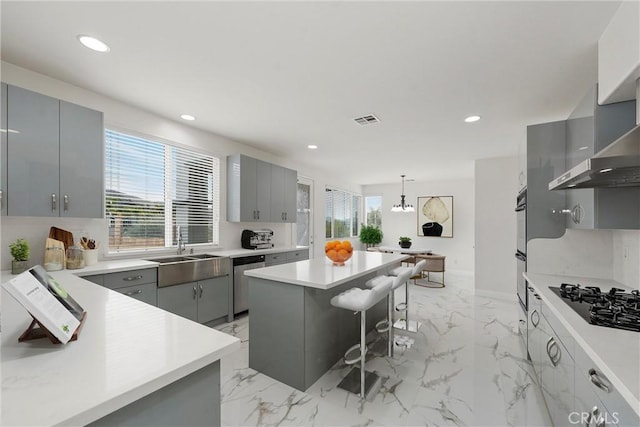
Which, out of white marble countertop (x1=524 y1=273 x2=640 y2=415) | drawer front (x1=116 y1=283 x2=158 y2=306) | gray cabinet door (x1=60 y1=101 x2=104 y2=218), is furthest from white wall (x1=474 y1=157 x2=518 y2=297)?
gray cabinet door (x1=60 y1=101 x2=104 y2=218)

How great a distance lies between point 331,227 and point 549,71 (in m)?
5.34

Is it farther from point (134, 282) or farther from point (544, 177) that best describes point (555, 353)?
point (134, 282)

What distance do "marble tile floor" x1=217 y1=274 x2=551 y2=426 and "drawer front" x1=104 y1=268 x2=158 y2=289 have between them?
3.62ft

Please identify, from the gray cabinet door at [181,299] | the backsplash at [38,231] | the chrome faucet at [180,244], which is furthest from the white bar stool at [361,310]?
the backsplash at [38,231]

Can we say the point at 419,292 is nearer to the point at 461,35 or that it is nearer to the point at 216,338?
the point at 461,35

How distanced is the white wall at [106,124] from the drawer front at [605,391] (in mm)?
3771

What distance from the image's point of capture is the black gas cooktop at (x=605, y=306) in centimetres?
125

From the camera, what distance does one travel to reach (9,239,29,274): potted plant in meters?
2.17

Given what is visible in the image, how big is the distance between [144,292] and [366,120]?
3022 mm

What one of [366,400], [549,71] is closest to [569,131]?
[549,71]

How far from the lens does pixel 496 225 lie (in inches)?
197

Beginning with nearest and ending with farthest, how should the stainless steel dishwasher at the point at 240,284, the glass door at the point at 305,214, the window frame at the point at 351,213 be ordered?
the stainless steel dishwasher at the point at 240,284, the glass door at the point at 305,214, the window frame at the point at 351,213

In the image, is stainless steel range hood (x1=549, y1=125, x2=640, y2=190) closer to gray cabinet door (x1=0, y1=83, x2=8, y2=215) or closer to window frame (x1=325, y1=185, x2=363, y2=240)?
gray cabinet door (x1=0, y1=83, x2=8, y2=215)

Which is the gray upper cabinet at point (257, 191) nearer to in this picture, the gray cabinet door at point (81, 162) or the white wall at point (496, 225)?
the gray cabinet door at point (81, 162)
